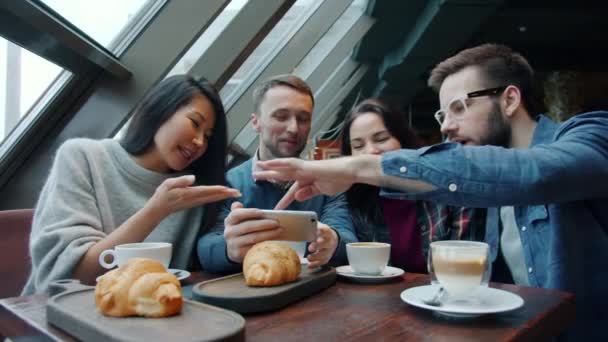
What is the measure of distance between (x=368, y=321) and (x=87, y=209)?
3.25ft

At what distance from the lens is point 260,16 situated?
115 inches

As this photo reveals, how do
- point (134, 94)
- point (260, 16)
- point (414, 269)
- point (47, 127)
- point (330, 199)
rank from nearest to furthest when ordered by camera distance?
point (414, 269) < point (330, 199) < point (47, 127) < point (134, 94) < point (260, 16)

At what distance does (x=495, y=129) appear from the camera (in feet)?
5.43

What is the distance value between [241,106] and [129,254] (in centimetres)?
358

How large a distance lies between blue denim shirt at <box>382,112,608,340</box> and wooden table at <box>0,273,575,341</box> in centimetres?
24

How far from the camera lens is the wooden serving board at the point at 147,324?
678 mm

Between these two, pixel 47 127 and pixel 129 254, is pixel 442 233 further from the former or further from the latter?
pixel 47 127

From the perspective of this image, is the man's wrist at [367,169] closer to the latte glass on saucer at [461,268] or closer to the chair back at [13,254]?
the latte glass on saucer at [461,268]

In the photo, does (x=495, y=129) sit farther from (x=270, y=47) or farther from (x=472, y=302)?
(x=270, y=47)

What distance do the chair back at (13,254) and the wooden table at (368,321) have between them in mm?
546

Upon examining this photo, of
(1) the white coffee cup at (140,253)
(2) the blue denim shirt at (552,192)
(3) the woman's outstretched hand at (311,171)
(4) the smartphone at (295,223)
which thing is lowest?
(1) the white coffee cup at (140,253)

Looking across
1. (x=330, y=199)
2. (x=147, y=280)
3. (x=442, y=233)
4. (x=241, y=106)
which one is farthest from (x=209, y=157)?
(x=241, y=106)

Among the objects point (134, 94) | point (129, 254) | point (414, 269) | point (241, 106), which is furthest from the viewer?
point (241, 106)

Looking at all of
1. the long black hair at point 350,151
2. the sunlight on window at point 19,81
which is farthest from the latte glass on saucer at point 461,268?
the sunlight on window at point 19,81
